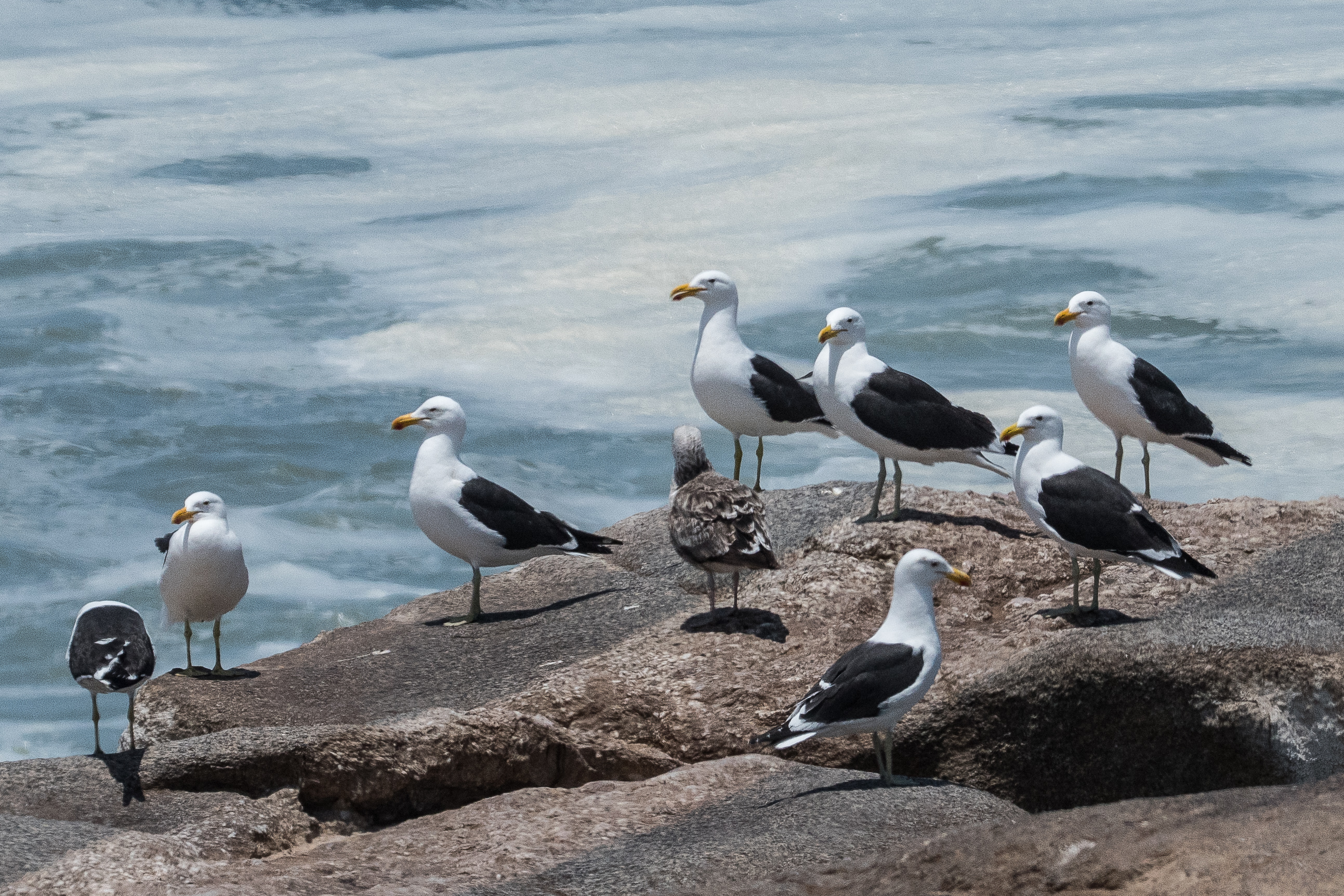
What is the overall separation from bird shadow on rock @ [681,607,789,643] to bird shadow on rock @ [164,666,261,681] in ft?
9.24

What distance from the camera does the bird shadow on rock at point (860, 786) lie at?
7535 mm

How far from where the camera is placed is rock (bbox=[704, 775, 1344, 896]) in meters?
5.66

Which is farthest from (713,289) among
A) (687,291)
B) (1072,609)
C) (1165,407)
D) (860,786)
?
(860,786)

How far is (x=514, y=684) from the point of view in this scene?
Answer: 30.4ft

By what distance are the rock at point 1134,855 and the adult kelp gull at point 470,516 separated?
4.45 metres

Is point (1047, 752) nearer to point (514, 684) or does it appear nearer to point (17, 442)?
point (514, 684)

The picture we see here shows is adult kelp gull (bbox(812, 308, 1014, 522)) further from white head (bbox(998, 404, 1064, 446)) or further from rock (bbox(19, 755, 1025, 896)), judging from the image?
rock (bbox(19, 755, 1025, 896))

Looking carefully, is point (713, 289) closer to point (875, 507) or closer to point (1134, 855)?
point (875, 507)

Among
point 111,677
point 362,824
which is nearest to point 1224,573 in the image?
point 362,824

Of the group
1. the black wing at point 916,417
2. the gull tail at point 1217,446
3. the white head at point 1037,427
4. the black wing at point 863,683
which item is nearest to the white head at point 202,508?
the black wing at point 916,417

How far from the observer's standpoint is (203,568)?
9.93m

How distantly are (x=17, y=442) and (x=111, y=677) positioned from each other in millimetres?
29568

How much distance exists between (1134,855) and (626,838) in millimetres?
2386

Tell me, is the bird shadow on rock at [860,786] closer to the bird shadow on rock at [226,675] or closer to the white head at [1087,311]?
the bird shadow on rock at [226,675]
